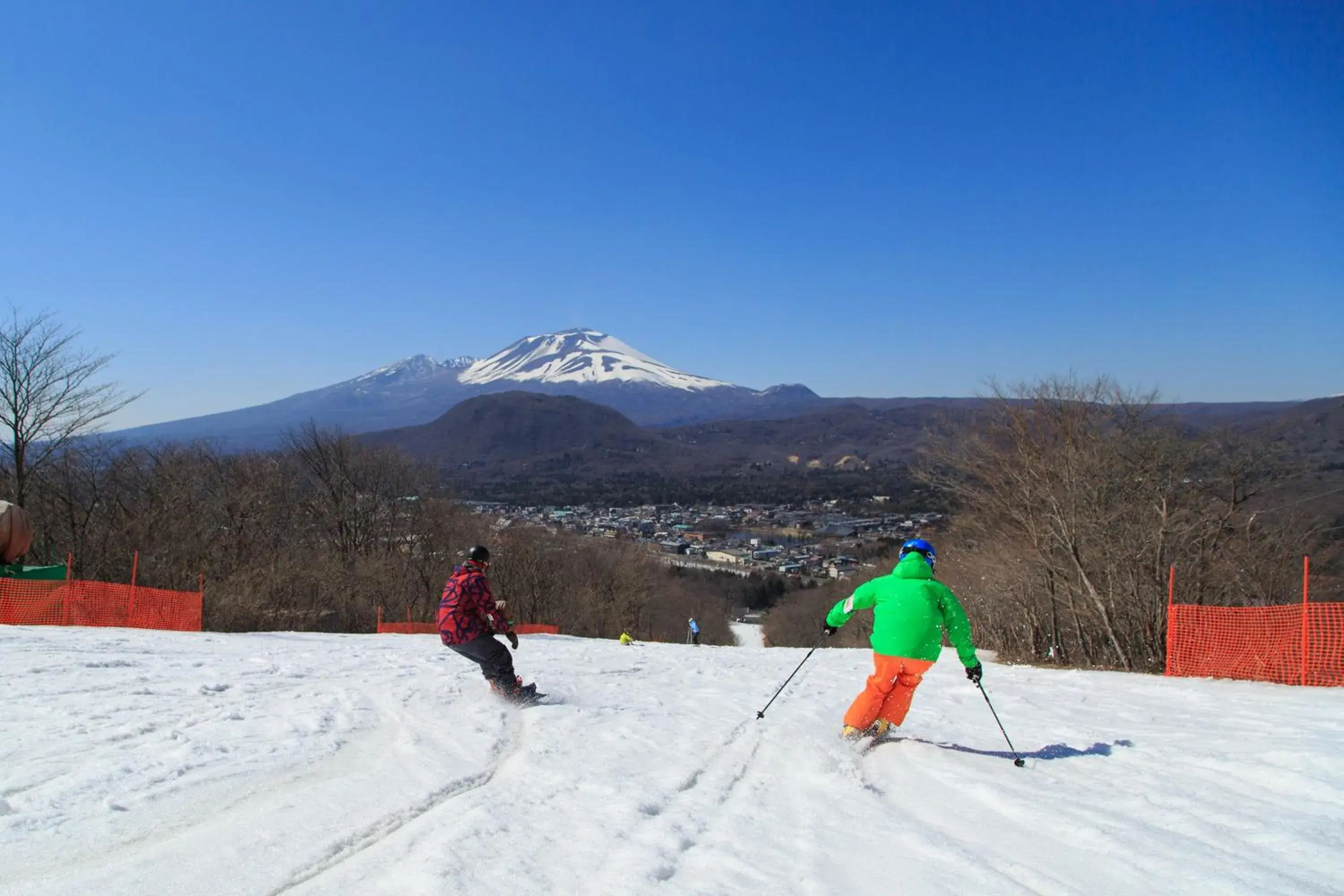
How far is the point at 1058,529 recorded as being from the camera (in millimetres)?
17000

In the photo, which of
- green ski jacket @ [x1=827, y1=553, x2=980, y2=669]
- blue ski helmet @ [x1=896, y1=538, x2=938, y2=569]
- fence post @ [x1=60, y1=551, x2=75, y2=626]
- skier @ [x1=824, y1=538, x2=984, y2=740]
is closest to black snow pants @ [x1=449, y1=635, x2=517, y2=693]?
skier @ [x1=824, y1=538, x2=984, y2=740]

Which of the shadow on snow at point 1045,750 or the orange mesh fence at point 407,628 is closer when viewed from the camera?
the shadow on snow at point 1045,750

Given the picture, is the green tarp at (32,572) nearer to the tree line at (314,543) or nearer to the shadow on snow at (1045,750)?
the tree line at (314,543)

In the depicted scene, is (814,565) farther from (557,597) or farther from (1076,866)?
(1076,866)

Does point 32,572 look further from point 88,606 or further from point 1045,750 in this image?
point 1045,750

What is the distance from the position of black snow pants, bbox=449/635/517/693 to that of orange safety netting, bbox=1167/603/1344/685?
9841 mm

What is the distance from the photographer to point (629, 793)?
17.3 feet

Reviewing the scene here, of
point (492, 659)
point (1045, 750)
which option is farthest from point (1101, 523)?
point (492, 659)

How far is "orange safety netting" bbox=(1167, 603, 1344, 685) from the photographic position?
10.1 meters

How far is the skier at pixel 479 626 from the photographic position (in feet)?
28.6

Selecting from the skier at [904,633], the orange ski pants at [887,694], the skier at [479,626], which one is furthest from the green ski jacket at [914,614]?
the skier at [479,626]

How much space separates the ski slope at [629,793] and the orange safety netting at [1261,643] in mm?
1217

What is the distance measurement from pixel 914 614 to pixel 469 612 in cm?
475

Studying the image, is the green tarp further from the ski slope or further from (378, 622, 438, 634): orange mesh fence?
the ski slope
